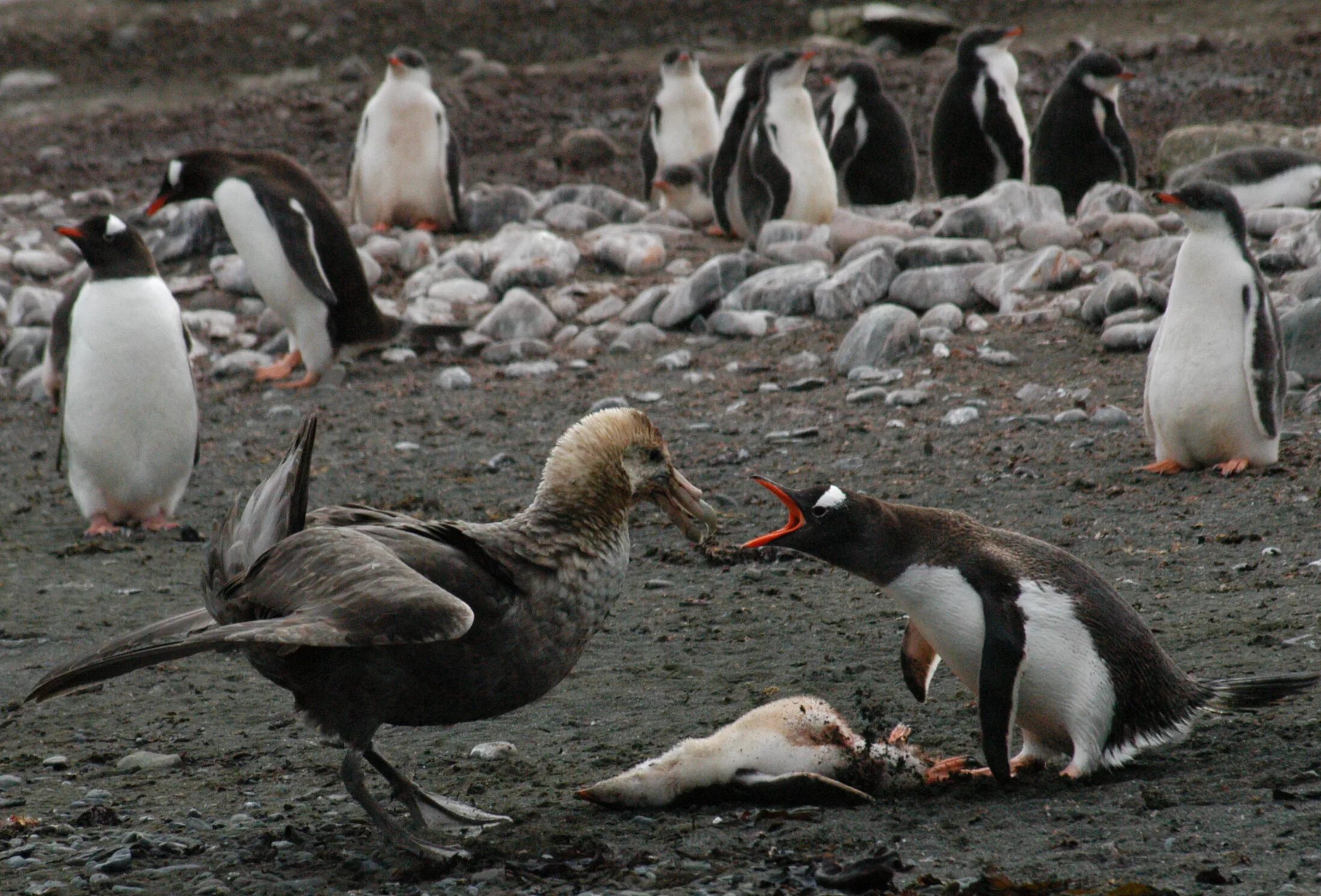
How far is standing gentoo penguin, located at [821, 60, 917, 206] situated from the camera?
1220cm

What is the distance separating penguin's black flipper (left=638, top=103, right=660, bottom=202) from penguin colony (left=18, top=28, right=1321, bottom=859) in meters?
1.08

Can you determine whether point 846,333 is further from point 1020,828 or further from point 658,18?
point 658,18

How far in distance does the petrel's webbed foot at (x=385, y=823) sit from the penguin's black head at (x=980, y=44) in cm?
1035

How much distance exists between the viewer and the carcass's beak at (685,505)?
362cm

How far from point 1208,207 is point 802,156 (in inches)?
234

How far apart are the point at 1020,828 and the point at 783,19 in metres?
20.6

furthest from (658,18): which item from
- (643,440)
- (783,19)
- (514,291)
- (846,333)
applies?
(643,440)

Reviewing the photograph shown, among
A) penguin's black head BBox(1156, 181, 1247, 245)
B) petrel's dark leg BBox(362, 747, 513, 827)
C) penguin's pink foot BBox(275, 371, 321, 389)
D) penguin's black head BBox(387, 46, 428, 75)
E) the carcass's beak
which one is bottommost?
penguin's pink foot BBox(275, 371, 321, 389)

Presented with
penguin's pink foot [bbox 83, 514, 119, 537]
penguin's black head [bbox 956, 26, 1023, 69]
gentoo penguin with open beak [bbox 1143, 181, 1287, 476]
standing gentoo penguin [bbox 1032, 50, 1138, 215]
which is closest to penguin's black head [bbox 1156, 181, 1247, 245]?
gentoo penguin with open beak [bbox 1143, 181, 1287, 476]

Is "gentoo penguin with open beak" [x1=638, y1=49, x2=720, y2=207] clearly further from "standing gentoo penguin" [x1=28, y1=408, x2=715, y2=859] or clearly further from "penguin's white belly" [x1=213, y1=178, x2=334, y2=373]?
"standing gentoo penguin" [x1=28, y1=408, x2=715, y2=859]

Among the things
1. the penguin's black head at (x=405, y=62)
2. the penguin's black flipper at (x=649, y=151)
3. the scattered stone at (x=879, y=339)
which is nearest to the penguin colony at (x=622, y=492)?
the penguin's black head at (x=405, y=62)

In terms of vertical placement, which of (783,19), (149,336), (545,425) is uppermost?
(783,19)

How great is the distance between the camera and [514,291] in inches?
384

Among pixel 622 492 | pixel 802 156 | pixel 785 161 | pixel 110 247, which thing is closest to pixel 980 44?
pixel 802 156
